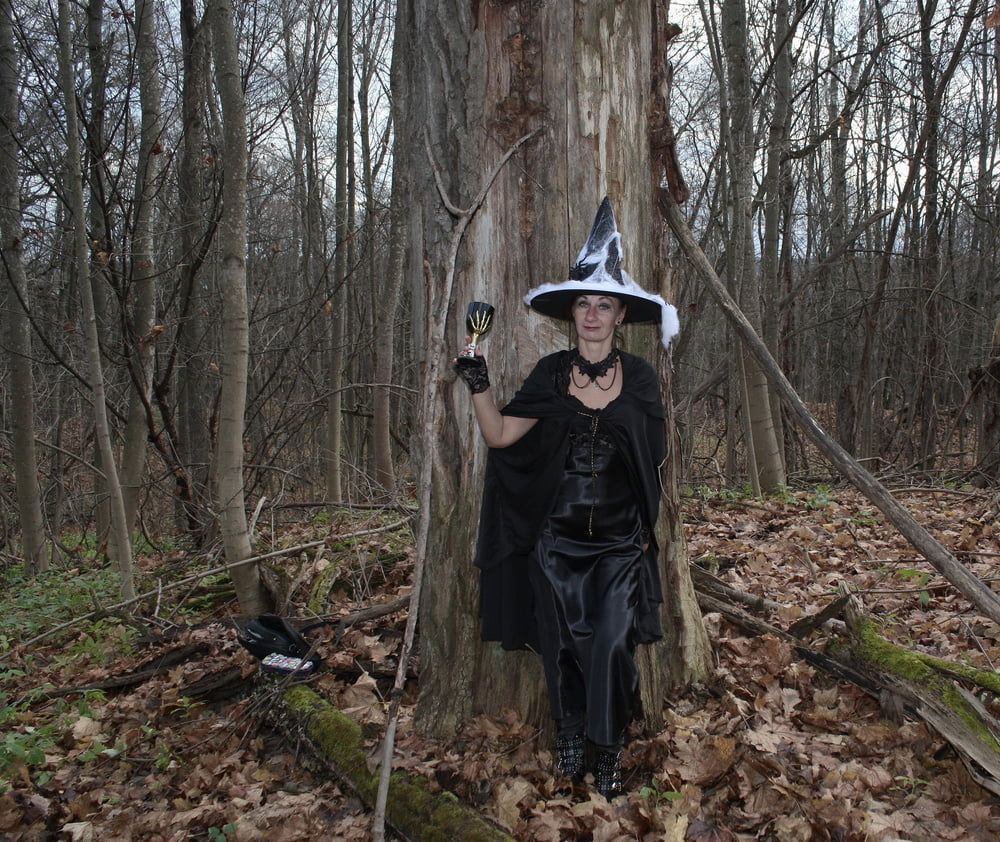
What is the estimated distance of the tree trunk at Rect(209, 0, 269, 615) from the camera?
5637 millimetres

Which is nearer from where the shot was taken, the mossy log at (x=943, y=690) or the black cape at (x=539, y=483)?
the mossy log at (x=943, y=690)

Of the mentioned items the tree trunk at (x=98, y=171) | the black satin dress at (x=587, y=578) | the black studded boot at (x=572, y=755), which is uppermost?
the tree trunk at (x=98, y=171)

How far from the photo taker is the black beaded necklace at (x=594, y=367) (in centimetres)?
344

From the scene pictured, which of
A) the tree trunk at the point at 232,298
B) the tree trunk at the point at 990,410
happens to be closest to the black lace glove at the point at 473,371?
the tree trunk at the point at 232,298

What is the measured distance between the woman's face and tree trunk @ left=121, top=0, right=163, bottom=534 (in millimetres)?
6105

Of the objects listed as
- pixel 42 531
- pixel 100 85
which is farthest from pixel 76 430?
pixel 100 85

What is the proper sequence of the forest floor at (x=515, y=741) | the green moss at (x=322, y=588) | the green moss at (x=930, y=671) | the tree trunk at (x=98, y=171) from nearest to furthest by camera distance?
1. the forest floor at (x=515, y=741)
2. the green moss at (x=930, y=671)
3. the green moss at (x=322, y=588)
4. the tree trunk at (x=98, y=171)

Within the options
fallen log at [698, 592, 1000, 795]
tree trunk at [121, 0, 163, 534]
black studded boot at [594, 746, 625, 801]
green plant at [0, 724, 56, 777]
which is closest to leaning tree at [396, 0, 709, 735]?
black studded boot at [594, 746, 625, 801]

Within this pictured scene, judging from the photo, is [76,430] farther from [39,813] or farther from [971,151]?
[971,151]

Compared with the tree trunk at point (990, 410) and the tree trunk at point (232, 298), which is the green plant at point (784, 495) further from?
the tree trunk at point (232, 298)

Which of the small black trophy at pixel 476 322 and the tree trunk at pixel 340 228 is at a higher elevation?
the tree trunk at pixel 340 228

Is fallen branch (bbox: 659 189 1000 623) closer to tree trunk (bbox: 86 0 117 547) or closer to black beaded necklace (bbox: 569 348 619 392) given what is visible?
black beaded necklace (bbox: 569 348 619 392)

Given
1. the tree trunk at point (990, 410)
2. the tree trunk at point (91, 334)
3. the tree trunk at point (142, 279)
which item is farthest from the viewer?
the tree trunk at point (990, 410)

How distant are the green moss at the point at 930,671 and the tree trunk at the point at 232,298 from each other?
170 inches
